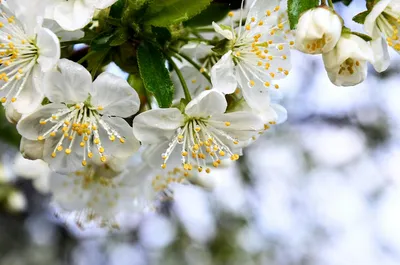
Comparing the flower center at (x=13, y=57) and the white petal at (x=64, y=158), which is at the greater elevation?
the flower center at (x=13, y=57)

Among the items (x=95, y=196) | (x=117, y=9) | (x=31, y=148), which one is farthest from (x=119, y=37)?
(x=95, y=196)

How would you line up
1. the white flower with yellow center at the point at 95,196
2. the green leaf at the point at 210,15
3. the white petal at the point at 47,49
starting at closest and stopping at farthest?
1. the white petal at the point at 47,49
2. the green leaf at the point at 210,15
3. the white flower with yellow center at the point at 95,196

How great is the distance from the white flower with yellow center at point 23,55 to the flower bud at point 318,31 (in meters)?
0.42

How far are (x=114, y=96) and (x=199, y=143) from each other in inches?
7.9

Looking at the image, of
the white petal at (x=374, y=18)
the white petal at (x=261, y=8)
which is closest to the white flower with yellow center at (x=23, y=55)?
the white petal at (x=261, y=8)

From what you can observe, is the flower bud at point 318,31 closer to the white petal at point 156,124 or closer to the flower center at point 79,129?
the white petal at point 156,124

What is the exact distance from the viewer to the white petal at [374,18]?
1.05m

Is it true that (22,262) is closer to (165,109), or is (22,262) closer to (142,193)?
(142,193)

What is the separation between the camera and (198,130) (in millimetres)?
1123

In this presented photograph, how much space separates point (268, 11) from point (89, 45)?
359 millimetres

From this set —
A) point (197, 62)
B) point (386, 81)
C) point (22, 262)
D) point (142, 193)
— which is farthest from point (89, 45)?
point (22, 262)

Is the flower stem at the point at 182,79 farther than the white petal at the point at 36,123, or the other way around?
the flower stem at the point at 182,79

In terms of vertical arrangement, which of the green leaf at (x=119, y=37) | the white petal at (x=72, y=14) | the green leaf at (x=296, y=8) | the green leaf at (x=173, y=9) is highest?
the white petal at (x=72, y=14)

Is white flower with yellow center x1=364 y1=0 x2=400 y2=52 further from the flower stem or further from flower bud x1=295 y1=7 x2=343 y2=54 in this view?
the flower stem
